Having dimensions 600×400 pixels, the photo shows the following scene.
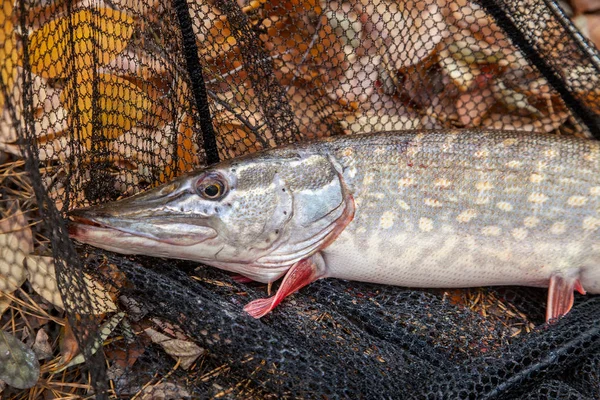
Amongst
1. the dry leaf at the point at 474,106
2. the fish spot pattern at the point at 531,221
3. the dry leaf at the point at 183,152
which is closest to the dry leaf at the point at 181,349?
the dry leaf at the point at 183,152

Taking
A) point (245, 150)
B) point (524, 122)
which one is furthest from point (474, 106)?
point (245, 150)

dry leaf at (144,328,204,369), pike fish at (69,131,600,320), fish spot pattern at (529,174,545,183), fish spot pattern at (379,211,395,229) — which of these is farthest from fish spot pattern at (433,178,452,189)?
dry leaf at (144,328,204,369)

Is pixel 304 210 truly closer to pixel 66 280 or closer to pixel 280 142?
pixel 280 142

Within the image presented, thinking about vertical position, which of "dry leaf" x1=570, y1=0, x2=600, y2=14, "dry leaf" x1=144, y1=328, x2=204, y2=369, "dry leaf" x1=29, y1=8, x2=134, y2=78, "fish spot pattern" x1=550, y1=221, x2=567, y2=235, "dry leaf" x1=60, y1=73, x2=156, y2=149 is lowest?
"fish spot pattern" x1=550, y1=221, x2=567, y2=235

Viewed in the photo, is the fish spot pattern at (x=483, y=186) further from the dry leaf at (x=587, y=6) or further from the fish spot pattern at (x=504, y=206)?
the dry leaf at (x=587, y=6)

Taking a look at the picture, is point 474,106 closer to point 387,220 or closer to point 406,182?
point 406,182

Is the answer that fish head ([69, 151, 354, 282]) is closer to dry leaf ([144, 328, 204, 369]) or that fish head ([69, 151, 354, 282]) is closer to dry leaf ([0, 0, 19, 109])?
dry leaf ([144, 328, 204, 369])

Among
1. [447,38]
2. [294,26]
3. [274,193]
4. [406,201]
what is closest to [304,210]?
[274,193]
